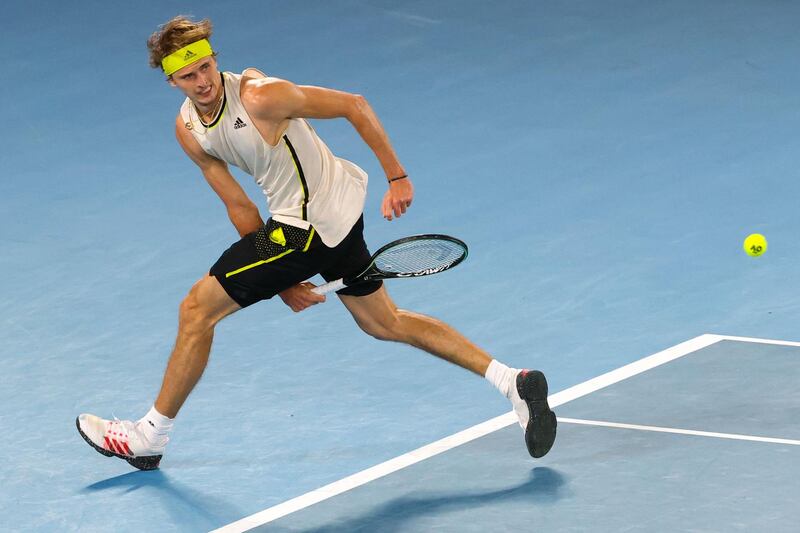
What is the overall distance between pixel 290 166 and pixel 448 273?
252 centimetres

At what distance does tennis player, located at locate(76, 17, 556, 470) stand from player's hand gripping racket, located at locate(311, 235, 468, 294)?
3.1 inches

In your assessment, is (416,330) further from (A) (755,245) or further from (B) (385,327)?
(A) (755,245)

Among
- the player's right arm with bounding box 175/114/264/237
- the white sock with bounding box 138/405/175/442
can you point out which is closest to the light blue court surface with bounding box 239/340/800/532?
the white sock with bounding box 138/405/175/442

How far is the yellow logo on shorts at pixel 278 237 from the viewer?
18.9 ft

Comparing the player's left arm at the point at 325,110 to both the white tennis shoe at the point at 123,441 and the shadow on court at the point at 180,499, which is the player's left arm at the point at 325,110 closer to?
the shadow on court at the point at 180,499

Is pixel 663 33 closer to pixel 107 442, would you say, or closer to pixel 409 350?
pixel 409 350

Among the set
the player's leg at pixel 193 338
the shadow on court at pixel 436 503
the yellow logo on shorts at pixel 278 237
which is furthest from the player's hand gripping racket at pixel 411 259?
the shadow on court at pixel 436 503

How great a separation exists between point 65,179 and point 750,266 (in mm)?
4562

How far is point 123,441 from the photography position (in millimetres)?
6000

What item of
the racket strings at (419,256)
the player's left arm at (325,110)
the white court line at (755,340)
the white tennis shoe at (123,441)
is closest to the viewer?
the player's left arm at (325,110)

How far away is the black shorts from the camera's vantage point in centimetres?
577

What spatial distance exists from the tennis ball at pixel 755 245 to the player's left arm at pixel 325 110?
2.78m

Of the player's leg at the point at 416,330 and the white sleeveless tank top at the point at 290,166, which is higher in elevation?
the white sleeveless tank top at the point at 290,166

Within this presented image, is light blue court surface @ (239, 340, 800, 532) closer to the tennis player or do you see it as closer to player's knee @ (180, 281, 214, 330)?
the tennis player
